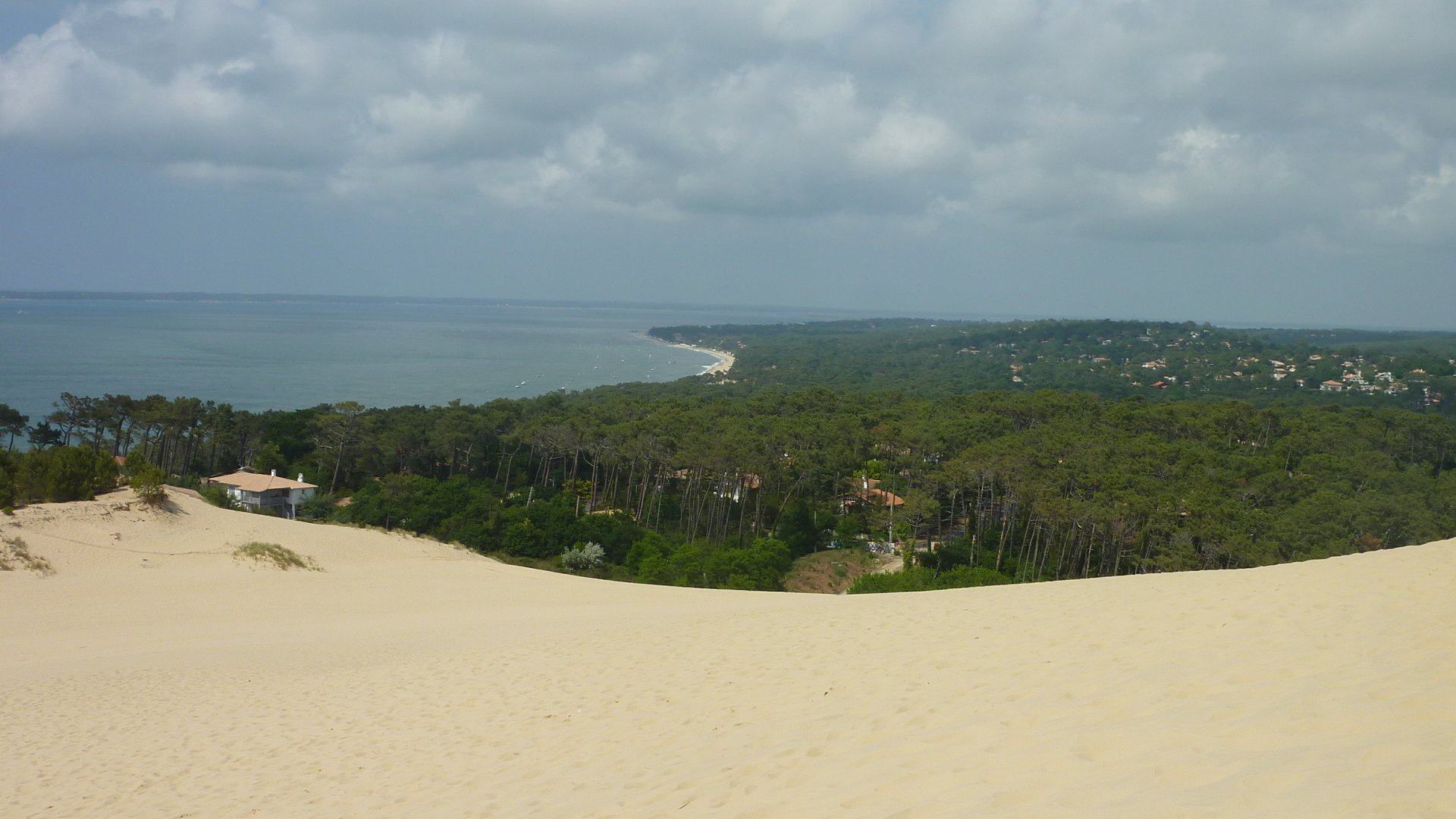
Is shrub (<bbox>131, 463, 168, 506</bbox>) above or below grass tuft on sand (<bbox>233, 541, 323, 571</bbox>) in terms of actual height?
above

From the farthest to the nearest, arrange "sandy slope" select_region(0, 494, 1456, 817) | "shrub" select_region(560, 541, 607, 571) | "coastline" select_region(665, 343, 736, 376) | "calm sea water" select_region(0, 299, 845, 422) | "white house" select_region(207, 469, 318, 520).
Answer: "coastline" select_region(665, 343, 736, 376) < "calm sea water" select_region(0, 299, 845, 422) < "white house" select_region(207, 469, 318, 520) < "shrub" select_region(560, 541, 607, 571) < "sandy slope" select_region(0, 494, 1456, 817)

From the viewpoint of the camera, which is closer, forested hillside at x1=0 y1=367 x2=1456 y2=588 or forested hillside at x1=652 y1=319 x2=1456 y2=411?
forested hillside at x1=0 y1=367 x2=1456 y2=588

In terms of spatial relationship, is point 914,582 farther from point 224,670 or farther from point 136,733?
point 136,733

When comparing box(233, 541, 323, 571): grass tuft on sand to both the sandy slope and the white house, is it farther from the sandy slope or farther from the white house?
the white house

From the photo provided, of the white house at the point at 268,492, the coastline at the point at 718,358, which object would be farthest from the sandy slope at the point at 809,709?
the coastline at the point at 718,358

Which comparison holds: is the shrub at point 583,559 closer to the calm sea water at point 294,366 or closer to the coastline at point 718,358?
the calm sea water at point 294,366

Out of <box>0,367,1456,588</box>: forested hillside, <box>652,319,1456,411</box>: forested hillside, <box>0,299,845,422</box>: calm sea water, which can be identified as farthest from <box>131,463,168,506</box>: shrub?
<box>652,319,1456,411</box>: forested hillside

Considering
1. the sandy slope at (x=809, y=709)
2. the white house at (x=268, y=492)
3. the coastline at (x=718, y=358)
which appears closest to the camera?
the sandy slope at (x=809, y=709)

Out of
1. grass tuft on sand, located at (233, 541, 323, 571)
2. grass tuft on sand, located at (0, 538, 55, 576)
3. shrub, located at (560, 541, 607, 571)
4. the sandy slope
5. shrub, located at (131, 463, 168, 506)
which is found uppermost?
the sandy slope
